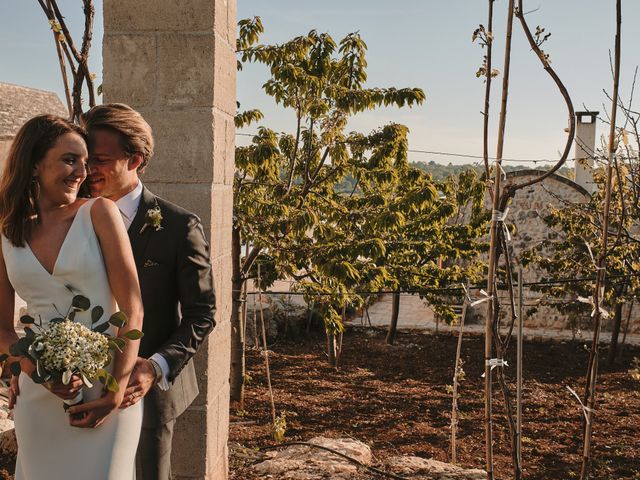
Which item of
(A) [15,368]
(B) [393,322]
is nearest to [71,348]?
(A) [15,368]

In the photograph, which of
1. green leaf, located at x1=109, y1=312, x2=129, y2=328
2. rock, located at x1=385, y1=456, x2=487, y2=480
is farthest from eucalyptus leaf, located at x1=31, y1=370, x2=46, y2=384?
rock, located at x1=385, y1=456, x2=487, y2=480

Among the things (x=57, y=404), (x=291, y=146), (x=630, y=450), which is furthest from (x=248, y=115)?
(x=57, y=404)

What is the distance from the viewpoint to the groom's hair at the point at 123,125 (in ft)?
7.18

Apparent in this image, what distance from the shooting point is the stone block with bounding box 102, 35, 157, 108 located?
285 cm

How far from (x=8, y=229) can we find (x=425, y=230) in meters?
9.29

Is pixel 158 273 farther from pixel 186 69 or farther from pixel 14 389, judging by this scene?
pixel 186 69

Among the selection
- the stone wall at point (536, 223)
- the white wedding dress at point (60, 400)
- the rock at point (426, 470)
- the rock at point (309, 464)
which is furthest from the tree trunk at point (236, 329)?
the stone wall at point (536, 223)

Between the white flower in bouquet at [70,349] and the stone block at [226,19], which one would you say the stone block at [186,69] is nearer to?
the stone block at [226,19]

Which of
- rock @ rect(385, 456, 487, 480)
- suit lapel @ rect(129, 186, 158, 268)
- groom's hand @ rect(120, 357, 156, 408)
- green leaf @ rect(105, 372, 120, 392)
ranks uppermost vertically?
suit lapel @ rect(129, 186, 158, 268)

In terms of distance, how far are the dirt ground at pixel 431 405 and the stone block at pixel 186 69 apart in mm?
2091

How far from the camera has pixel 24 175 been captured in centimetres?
200

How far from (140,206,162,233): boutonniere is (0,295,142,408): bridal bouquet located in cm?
44

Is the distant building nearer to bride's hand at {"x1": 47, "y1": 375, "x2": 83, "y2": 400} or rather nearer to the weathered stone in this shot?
the weathered stone

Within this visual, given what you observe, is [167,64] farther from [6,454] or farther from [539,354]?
[539,354]
